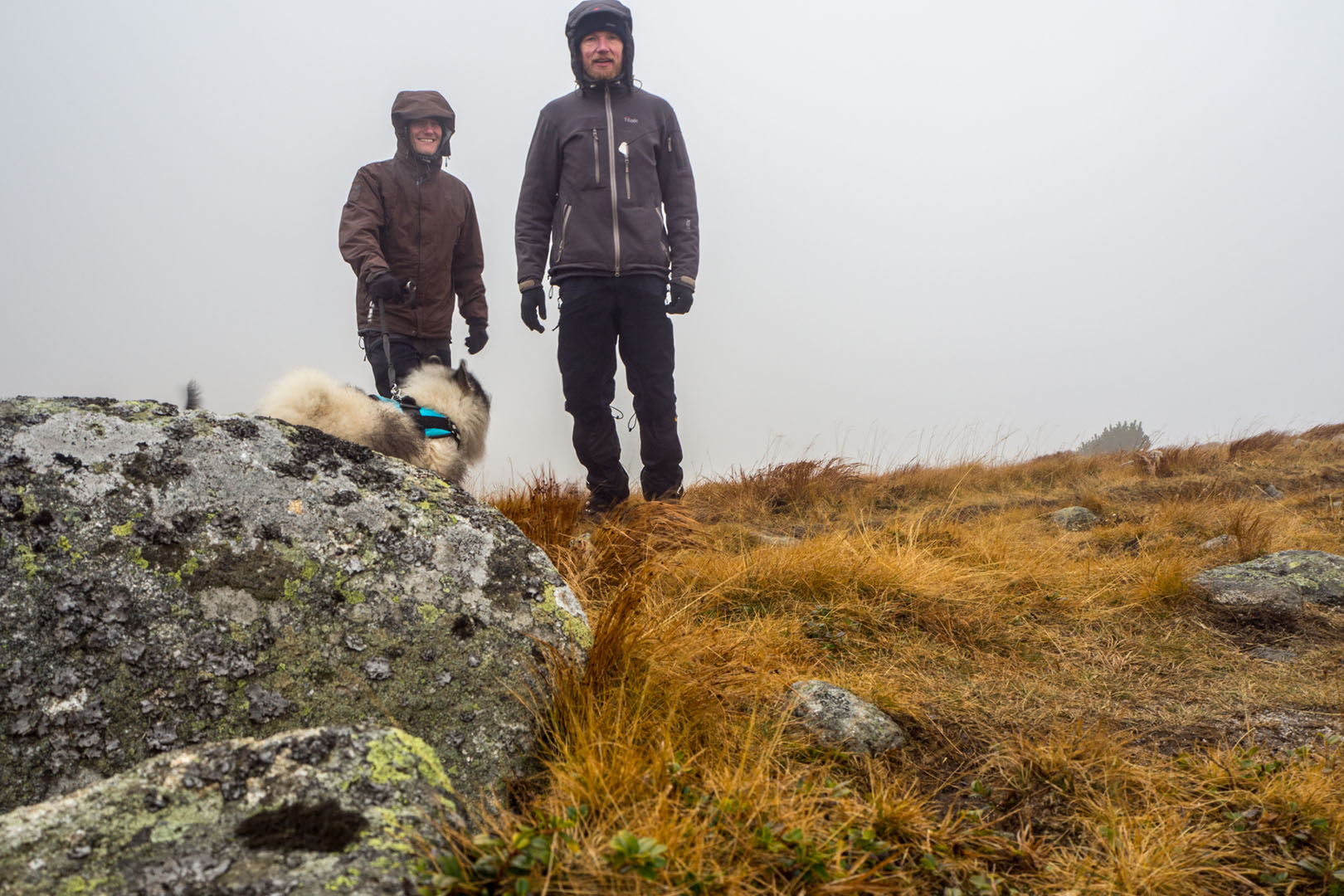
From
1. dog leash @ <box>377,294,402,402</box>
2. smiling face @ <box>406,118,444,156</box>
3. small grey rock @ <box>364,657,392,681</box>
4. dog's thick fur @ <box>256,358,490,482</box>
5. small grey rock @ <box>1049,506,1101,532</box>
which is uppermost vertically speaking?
smiling face @ <box>406,118,444,156</box>

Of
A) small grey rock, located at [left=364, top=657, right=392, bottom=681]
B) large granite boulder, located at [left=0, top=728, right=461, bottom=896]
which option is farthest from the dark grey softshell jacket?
large granite boulder, located at [left=0, top=728, right=461, bottom=896]

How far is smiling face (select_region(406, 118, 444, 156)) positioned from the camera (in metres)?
5.88

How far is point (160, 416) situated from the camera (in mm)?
2045

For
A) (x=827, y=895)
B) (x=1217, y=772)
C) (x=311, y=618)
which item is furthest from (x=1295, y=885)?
(x=311, y=618)

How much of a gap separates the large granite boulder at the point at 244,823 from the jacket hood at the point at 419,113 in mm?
5531

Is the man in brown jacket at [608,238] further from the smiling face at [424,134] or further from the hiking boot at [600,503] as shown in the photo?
the smiling face at [424,134]

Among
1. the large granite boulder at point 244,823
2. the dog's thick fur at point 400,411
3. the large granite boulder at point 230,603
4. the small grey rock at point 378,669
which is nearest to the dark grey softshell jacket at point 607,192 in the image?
the dog's thick fur at point 400,411

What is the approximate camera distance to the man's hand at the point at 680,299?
5.44 m

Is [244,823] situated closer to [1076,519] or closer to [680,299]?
[680,299]

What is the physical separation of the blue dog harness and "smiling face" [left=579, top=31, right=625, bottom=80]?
8.60 feet

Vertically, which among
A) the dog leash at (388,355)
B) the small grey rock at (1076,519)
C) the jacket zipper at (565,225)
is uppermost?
the jacket zipper at (565,225)

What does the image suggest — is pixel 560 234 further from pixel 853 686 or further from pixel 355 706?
pixel 355 706

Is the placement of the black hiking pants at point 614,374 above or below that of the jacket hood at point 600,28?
below

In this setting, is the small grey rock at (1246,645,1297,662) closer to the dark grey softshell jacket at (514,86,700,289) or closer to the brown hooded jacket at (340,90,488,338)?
the dark grey softshell jacket at (514,86,700,289)
